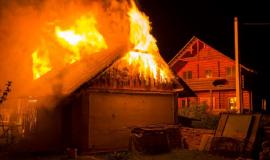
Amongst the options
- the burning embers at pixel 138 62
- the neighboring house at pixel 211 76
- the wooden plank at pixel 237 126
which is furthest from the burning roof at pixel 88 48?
the neighboring house at pixel 211 76

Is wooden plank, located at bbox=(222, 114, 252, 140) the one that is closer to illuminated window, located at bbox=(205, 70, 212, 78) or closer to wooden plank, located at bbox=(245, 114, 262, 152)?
wooden plank, located at bbox=(245, 114, 262, 152)

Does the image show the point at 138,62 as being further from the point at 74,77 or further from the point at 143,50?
the point at 74,77

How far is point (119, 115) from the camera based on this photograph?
1620 centimetres

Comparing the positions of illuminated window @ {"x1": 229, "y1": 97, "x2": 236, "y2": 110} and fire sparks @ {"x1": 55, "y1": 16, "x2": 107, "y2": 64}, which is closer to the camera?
fire sparks @ {"x1": 55, "y1": 16, "x2": 107, "y2": 64}

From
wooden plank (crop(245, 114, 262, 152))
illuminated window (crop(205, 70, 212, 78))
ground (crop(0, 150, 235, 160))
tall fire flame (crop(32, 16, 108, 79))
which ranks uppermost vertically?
tall fire flame (crop(32, 16, 108, 79))

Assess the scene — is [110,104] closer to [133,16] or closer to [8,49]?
[133,16]

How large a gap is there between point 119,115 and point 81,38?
8746 mm

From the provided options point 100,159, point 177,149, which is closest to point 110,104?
point 100,159

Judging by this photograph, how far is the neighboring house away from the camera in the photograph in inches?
1353

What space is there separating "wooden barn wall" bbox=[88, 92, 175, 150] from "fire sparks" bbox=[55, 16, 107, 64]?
7.06 m

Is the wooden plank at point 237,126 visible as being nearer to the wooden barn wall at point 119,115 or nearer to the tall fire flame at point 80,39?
the wooden barn wall at point 119,115

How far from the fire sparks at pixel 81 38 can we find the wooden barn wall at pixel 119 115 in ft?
23.2

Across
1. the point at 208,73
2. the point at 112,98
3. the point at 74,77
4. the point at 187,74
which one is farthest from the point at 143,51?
the point at 187,74

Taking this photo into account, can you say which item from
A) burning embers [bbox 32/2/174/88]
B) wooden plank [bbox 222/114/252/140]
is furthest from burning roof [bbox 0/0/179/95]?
wooden plank [bbox 222/114/252/140]
